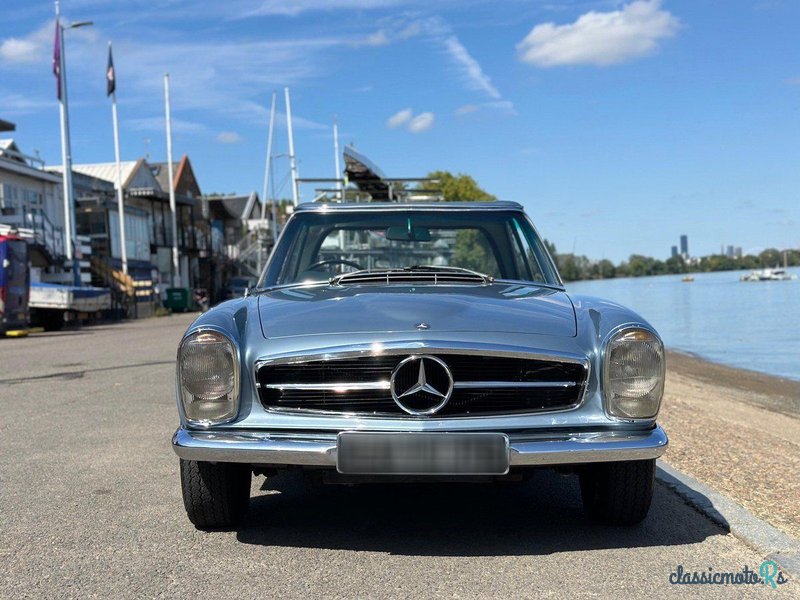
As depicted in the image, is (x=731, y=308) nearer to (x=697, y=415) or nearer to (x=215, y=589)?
(x=697, y=415)

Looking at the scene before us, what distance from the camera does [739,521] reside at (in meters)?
4.03

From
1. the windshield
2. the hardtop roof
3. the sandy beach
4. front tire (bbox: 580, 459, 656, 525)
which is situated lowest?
the sandy beach

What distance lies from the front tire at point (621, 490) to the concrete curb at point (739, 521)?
0.45 m

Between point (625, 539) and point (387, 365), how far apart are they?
1.35m

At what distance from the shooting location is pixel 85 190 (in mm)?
47125

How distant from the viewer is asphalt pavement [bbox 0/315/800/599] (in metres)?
3.27

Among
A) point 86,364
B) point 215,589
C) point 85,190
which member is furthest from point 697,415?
point 85,190

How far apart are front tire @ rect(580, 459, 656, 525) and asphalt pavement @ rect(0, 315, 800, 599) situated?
90mm

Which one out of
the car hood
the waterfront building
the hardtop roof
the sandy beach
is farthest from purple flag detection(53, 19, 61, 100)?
the car hood

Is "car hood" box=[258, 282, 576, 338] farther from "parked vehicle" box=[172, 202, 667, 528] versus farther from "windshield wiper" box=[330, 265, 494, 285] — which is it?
"windshield wiper" box=[330, 265, 494, 285]

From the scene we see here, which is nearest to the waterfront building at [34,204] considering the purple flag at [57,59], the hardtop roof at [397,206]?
the purple flag at [57,59]

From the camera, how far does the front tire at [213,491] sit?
3.77 meters

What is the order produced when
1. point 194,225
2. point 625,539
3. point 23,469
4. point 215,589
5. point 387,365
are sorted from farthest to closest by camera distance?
point 194,225
point 23,469
point 625,539
point 387,365
point 215,589

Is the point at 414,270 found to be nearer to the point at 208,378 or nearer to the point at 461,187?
Answer: the point at 208,378
